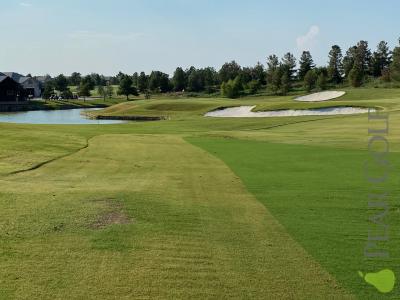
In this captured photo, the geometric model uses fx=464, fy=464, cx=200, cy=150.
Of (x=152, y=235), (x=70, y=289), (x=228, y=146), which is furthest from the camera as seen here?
(x=228, y=146)

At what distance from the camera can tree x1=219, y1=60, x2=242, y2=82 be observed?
6494 inches

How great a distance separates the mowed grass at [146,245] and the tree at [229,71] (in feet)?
475

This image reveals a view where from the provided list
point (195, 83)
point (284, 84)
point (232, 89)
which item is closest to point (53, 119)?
point (232, 89)

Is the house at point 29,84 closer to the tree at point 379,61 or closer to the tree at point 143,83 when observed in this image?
the tree at point 143,83

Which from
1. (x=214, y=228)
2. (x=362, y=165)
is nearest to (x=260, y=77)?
(x=362, y=165)

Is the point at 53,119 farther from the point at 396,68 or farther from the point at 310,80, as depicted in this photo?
the point at 396,68

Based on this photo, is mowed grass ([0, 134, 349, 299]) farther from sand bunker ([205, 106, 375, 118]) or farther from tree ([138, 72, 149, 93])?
tree ([138, 72, 149, 93])


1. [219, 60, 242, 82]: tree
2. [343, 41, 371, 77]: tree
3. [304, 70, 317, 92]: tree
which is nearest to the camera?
[304, 70, 317, 92]: tree

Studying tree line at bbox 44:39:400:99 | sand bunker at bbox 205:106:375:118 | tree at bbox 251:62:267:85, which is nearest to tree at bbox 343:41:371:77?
tree line at bbox 44:39:400:99

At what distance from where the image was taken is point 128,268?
8.52 meters

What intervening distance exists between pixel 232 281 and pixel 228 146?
2227 cm

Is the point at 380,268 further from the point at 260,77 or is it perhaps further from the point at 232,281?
the point at 260,77

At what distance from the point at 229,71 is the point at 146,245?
6613 inches

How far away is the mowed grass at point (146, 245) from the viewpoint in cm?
781
